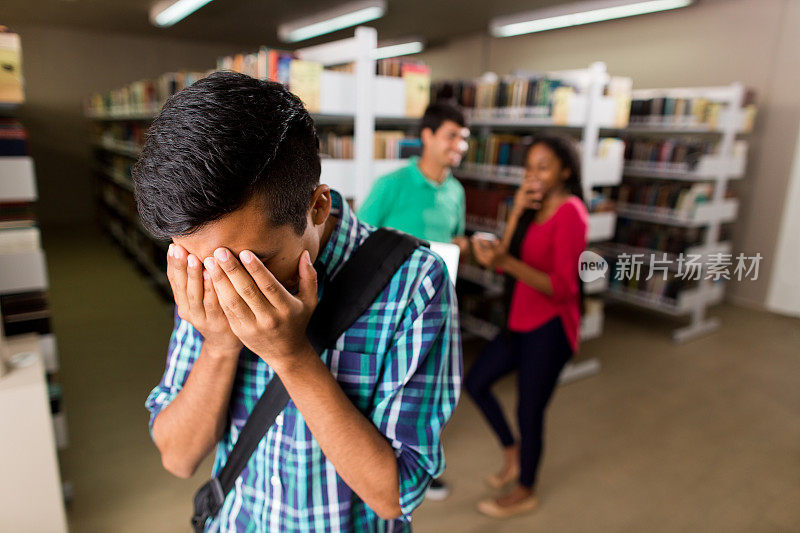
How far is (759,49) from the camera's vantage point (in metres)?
4.38

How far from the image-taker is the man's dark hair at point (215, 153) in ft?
1.71

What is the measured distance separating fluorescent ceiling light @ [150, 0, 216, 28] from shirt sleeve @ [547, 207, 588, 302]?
5.77 metres

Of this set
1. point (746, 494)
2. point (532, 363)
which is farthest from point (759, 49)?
point (532, 363)

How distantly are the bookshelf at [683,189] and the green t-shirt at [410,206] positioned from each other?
102 inches

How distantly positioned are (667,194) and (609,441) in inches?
93.4

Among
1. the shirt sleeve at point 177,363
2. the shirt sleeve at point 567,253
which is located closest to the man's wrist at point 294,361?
the shirt sleeve at point 177,363

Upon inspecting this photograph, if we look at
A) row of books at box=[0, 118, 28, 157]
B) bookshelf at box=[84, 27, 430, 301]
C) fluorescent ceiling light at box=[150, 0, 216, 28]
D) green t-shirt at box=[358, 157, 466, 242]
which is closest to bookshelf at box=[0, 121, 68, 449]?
row of books at box=[0, 118, 28, 157]

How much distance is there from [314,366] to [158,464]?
2.13 metres

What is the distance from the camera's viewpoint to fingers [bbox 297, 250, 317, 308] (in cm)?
61

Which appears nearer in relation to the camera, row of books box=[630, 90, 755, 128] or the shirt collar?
the shirt collar

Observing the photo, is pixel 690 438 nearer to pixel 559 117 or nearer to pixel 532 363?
pixel 532 363

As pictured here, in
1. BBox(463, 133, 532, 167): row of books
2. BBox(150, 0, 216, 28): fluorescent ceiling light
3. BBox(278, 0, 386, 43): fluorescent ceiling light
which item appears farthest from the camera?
BBox(278, 0, 386, 43): fluorescent ceiling light
